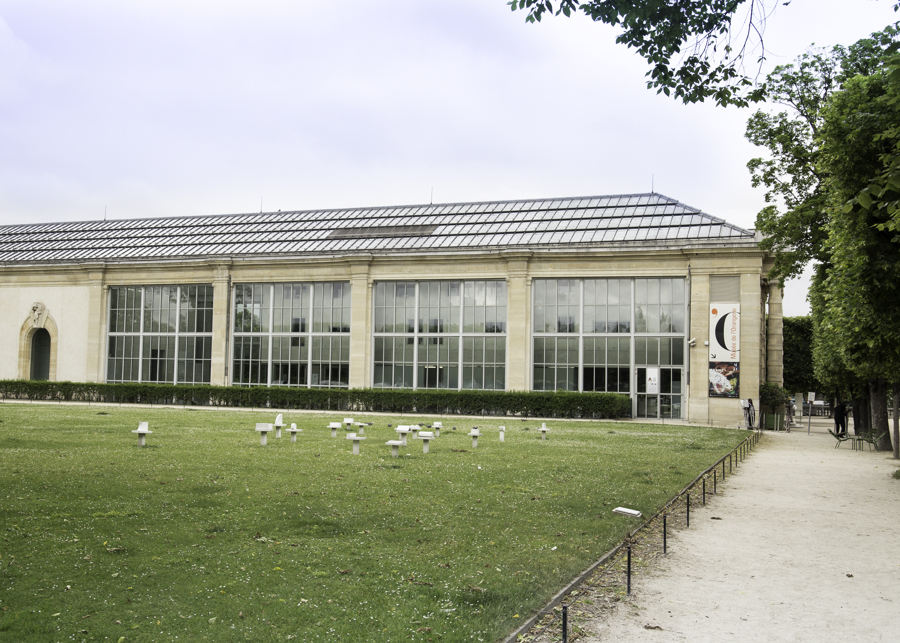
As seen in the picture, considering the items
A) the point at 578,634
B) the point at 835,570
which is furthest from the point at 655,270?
the point at 578,634

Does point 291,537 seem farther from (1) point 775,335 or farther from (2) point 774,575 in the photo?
(1) point 775,335

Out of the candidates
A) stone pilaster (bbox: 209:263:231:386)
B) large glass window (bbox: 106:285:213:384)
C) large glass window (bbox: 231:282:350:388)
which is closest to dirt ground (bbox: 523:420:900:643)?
large glass window (bbox: 231:282:350:388)

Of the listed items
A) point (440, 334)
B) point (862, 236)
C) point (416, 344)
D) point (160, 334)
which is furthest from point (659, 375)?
point (160, 334)

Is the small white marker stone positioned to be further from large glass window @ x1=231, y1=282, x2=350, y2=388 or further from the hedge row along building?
large glass window @ x1=231, y1=282, x2=350, y2=388

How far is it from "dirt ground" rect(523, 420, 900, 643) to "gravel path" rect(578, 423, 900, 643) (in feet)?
0.05

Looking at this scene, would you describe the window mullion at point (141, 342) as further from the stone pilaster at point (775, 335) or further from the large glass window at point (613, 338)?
the stone pilaster at point (775, 335)

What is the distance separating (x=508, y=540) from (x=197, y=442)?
1316 cm

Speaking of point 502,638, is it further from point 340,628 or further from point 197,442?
point 197,442

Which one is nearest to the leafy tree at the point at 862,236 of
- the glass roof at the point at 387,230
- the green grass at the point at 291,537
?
the green grass at the point at 291,537

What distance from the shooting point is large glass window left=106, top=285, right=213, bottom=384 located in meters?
50.0

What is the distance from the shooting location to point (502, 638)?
6852 millimetres

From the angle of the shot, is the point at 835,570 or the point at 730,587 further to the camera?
the point at 835,570

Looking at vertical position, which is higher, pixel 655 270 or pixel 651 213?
pixel 651 213

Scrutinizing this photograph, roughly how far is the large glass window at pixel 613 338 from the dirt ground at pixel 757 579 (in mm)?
25740
